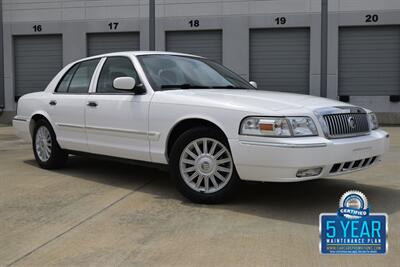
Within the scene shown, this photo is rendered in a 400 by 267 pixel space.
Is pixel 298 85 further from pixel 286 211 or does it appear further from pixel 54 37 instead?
pixel 286 211

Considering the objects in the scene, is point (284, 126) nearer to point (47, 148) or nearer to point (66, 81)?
point (66, 81)

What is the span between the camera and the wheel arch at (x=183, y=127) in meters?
5.14

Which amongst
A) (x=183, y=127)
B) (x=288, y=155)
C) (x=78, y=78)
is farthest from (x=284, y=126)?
(x=78, y=78)

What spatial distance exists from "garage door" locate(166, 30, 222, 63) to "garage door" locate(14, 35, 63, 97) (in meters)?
4.41

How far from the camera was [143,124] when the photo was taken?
5.68 m

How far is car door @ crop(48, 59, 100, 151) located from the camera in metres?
6.56

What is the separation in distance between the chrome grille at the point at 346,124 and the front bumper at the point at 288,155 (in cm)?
8

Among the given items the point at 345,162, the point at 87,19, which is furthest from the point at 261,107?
the point at 87,19

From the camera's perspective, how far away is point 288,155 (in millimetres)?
4578

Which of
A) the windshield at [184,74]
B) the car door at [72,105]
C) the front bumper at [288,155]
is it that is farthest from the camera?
the car door at [72,105]

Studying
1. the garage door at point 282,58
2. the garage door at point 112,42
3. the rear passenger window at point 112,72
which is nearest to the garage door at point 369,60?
the garage door at point 282,58

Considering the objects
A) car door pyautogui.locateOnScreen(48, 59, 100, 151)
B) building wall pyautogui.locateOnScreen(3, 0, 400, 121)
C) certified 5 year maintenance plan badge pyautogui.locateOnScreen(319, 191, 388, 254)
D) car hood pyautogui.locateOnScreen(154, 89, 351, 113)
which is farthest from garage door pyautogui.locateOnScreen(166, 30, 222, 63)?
certified 5 year maintenance plan badge pyautogui.locateOnScreen(319, 191, 388, 254)

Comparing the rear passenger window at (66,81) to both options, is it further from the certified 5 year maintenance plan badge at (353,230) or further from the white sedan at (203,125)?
the certified 5 year maintenance plan badge at (353,230)

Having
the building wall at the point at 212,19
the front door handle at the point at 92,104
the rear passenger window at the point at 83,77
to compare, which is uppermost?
the building wall at the point at 212,19
